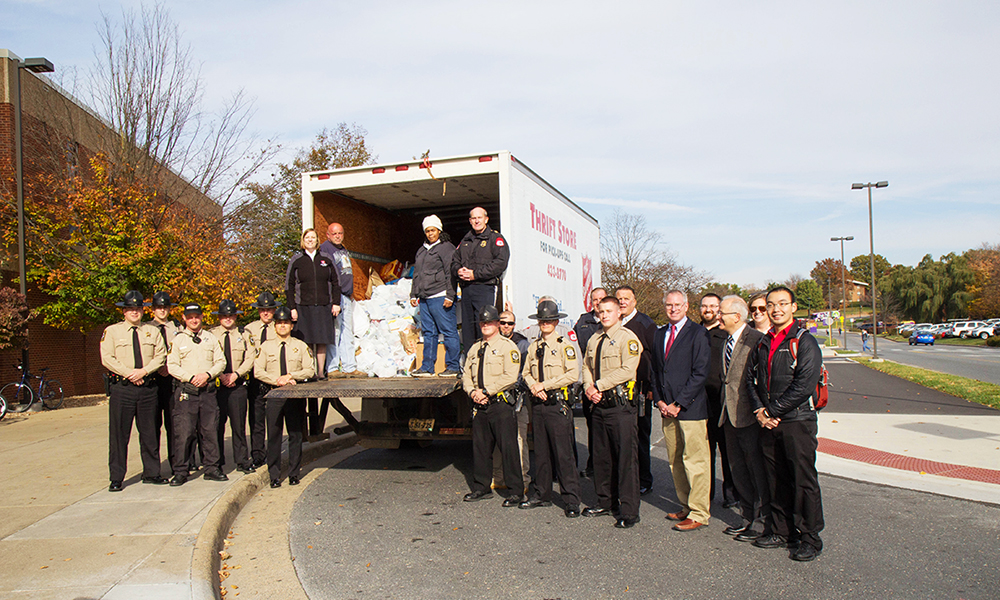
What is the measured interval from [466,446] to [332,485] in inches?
98.1

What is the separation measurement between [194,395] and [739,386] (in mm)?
5301

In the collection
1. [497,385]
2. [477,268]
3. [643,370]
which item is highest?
[477,268]

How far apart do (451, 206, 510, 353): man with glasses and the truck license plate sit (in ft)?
3.02

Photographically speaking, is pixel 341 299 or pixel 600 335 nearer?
pixel 600 335

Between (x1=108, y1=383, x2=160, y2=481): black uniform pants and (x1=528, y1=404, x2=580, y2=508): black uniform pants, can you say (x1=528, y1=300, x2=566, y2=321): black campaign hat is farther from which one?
(x1=108, y1=383, x2=160, y2=481): black uniform pants

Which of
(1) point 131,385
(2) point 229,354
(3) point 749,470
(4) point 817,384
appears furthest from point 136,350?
(4) point 817,384

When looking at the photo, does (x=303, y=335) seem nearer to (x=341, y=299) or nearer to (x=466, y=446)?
(x=341, y=299)

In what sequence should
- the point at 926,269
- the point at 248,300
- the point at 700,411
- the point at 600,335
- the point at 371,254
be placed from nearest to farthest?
the point at 700,411, the point at 600,335, the point at 371,254, the point at 248,300, the point at 926,269

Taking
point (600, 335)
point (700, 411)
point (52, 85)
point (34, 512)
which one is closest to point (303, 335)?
point (34, 512)

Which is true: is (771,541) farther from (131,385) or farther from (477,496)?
(131,385)

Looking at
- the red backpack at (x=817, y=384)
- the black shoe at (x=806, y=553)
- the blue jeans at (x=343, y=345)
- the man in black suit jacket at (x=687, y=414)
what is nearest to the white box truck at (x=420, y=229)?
the blue jeans at (x=343, y=345)

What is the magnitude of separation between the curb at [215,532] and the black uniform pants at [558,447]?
2.75 m

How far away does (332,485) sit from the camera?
7148 millimetres

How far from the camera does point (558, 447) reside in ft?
19.2
